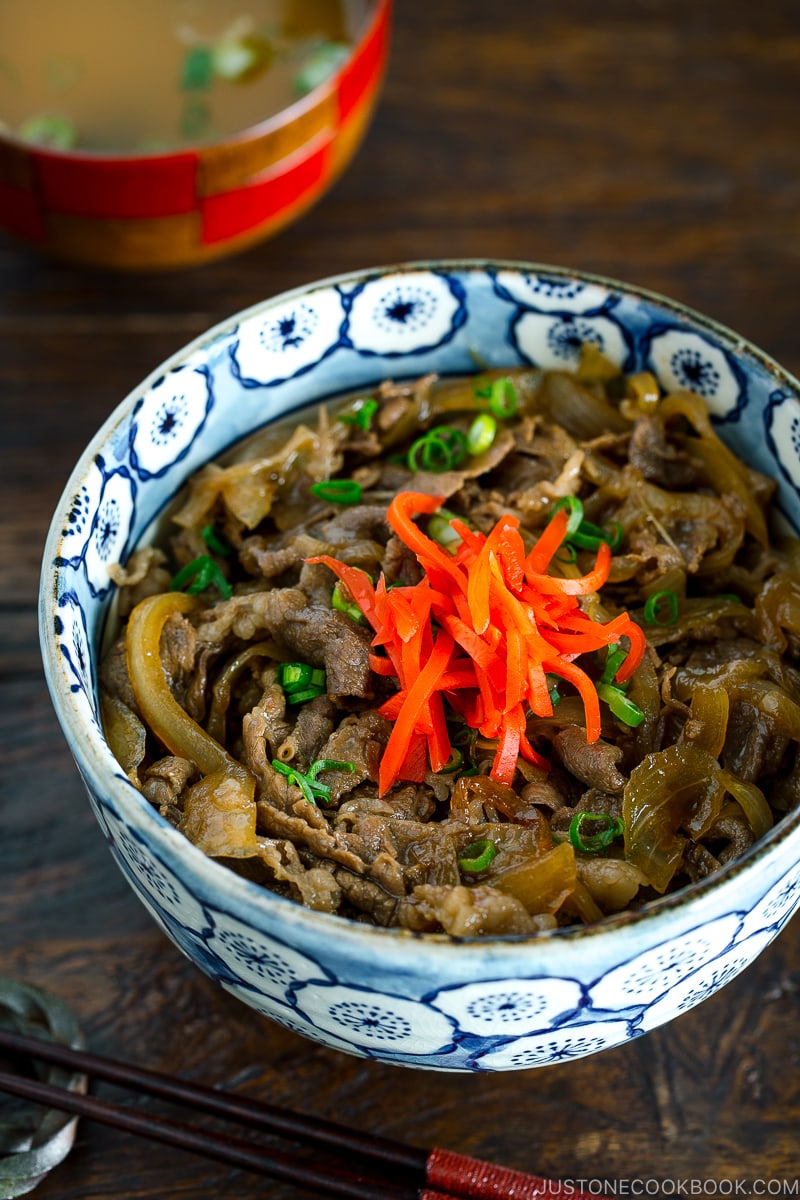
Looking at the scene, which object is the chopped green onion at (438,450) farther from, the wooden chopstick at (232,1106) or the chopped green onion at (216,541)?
the wooden chopstick at (232,1106)

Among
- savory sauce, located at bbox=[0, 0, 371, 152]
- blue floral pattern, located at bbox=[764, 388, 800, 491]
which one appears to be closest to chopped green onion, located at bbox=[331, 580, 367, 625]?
blue floral pattern, located at bbox=[764, 388, 800, 491]

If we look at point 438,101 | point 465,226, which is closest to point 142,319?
point 465,226

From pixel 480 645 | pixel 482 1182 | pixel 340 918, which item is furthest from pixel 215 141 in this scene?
pixel 482 1182

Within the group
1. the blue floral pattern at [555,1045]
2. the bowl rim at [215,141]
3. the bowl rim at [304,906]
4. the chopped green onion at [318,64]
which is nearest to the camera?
the bowl rim at [304,906]

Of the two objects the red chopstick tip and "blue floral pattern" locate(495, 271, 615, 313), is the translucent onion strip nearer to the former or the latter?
the red chopstick tip

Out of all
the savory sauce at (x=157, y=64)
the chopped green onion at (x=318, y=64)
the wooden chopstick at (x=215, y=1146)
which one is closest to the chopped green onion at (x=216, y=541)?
the wooden chopstick at (x=215, y=1146)

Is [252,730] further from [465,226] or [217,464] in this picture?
[465,226]
